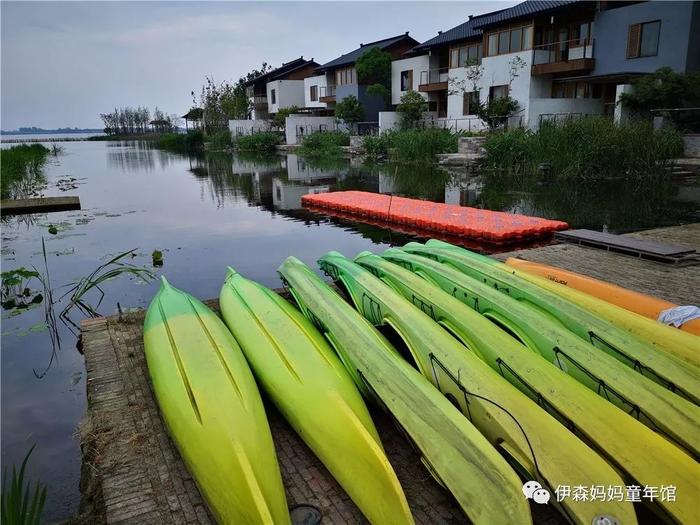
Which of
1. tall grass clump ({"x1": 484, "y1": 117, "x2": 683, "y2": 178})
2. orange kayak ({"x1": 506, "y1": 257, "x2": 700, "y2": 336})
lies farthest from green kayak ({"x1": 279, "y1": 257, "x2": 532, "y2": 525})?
tall grass clump ({"x1": 484, "y1": 117, "x2": 683, "y2": 178})

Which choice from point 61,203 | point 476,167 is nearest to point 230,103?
point 476,167

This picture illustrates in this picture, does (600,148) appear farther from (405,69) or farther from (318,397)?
(405,69)

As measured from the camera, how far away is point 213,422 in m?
2.77

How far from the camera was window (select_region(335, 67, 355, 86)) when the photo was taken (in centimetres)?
3744

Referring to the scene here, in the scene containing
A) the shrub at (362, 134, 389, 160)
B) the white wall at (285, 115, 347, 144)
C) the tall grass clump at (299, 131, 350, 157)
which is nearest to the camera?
the shrub at (362, 134, 389, 160)

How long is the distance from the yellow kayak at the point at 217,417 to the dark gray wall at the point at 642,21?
75.6 feet

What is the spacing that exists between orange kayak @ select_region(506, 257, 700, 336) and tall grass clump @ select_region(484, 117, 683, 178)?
12.8 metres

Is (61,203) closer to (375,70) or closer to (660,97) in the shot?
(660,97)

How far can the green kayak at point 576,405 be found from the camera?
238cm

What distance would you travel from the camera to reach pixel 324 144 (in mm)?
32562

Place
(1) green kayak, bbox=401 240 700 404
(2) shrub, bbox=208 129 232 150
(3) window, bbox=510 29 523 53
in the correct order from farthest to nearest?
(2) shrub, bbox=208 129 232 150 < (3) window, bbox=510 29 523 53 < (1) green kayak, bbox=401 240 700 404

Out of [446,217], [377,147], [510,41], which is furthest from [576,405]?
[510,41]

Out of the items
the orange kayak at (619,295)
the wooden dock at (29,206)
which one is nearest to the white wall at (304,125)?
the wooden dock at (29,206)

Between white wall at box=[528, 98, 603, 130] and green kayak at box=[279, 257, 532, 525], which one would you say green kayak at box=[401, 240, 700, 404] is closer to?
green kayak at box=[279, 257, 532, 525]
